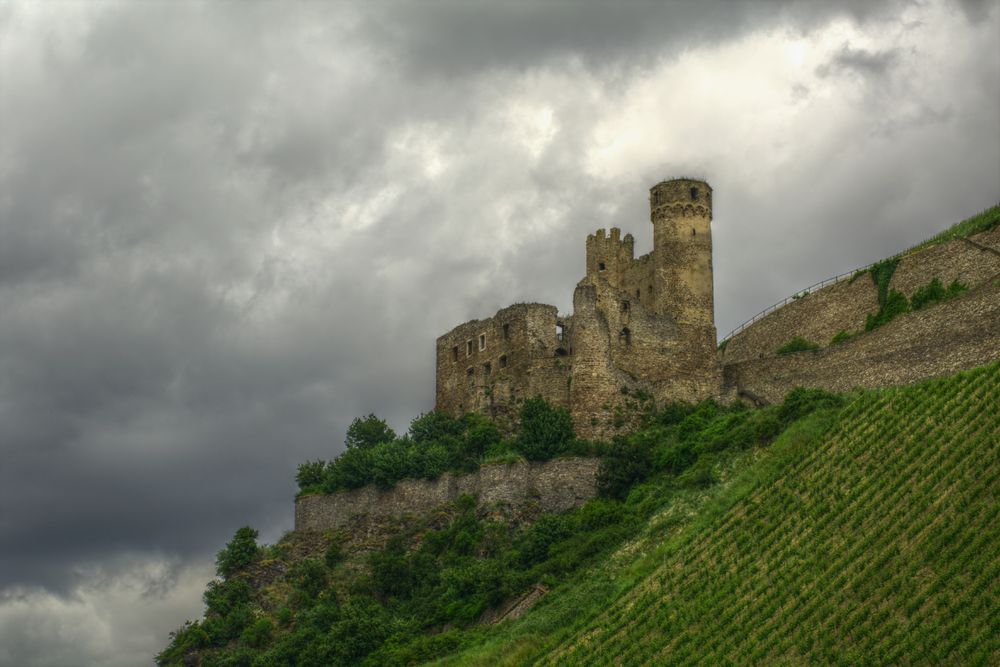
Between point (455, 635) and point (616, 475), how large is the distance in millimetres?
9459

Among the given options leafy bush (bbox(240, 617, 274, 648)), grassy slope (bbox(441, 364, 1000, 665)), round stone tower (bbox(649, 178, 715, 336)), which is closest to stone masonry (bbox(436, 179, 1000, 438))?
round stone tower (bbox(649, 178, 715, 336))

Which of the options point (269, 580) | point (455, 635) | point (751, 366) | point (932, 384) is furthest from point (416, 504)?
point (932, 384)

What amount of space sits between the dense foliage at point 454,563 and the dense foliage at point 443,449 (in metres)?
0.12

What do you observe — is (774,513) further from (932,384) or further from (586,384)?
(586,384)

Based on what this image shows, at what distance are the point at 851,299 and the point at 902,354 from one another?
10905mm

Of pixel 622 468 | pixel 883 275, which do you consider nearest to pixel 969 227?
pixel 883 275

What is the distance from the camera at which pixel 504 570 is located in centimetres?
5038

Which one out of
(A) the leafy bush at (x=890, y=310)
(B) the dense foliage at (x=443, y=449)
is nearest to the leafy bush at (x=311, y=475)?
(B) the dense foliage at (x=443, y=449)

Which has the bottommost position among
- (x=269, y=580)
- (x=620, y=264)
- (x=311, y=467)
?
(x=269, y=580)

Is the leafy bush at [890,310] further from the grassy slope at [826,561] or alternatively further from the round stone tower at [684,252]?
the grassy slope at [826,561]

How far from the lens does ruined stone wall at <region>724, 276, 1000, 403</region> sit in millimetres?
51719

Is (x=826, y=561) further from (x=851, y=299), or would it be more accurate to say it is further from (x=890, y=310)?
(x=851, y=299)

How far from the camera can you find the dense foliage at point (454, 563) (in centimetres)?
4991

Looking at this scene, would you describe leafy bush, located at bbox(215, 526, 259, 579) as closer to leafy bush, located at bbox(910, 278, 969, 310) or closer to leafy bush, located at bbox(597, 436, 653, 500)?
leafy bush, located at bbox(597, 436, 653, 500)
